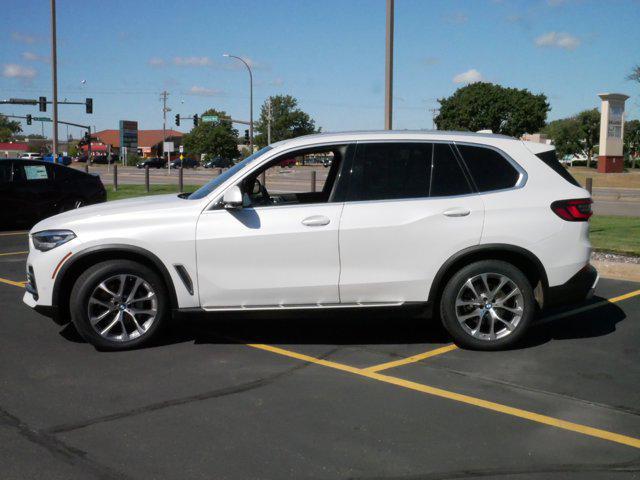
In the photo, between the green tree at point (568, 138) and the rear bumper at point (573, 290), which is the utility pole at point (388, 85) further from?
the green tree at point (568, 138)

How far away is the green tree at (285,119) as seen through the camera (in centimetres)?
11612

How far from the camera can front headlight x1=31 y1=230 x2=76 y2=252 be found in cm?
598

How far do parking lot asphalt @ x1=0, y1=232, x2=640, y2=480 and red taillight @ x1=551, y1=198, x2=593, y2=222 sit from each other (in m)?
1.14

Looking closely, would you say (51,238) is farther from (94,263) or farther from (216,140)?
(216,140)

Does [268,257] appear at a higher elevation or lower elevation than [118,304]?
higher

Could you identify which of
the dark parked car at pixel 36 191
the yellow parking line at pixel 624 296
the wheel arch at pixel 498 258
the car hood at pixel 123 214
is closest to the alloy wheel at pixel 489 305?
the wheel arch at pixel 498 258

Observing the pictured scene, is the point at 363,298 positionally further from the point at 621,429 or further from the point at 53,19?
the point at 53,19

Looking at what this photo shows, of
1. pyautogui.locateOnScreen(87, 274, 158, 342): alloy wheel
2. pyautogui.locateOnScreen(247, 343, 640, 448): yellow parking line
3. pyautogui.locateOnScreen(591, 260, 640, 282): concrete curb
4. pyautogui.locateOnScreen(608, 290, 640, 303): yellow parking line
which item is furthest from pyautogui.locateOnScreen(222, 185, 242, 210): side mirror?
pyautogui.locateOnScreen(591, 260, 640, 282): concrete curb

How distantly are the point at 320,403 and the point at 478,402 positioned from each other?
3.43ft

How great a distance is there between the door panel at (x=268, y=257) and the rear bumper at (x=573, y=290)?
180 cm

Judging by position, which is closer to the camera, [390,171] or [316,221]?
[316,221]

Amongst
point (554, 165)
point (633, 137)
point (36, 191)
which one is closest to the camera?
point (554, 165)

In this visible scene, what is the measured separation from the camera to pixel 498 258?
6.17 metres

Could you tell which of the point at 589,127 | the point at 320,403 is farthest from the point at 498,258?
the point at 589,127
